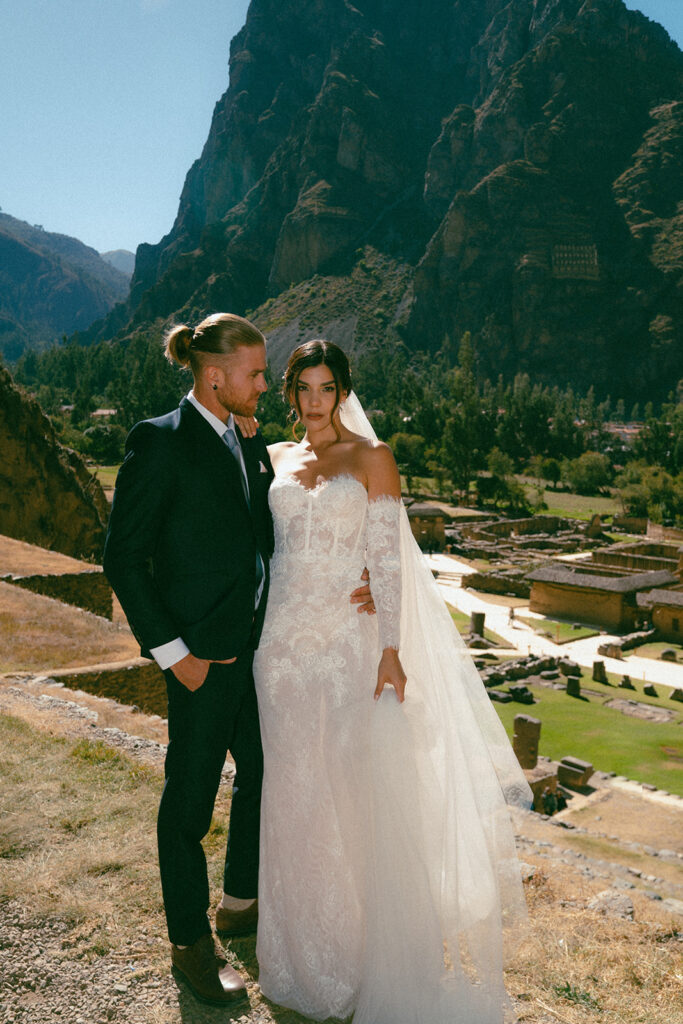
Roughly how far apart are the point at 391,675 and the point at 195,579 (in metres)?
0.99

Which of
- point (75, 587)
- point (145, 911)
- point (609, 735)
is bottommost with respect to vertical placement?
point (609, 735)

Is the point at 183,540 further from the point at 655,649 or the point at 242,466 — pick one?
the point at 655,649

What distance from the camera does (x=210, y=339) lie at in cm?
300

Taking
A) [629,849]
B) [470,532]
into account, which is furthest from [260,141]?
[629,849]

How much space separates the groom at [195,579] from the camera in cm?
280

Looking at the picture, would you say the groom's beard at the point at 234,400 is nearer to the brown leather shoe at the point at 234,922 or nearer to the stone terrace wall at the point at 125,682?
the brown leather shoe at the point at 234,922

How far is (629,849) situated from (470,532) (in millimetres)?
45984

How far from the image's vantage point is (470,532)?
58.1 metres

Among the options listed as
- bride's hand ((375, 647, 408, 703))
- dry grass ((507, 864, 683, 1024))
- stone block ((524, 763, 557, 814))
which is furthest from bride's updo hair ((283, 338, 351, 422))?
stone block ((524, 763, 557, 814))

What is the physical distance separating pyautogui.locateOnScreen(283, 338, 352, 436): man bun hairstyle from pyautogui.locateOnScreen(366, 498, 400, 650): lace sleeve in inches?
24.1

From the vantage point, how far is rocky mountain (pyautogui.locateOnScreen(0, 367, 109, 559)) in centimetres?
2414

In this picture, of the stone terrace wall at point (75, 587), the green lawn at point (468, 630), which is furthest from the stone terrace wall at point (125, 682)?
the green lawn at point (468, 630)

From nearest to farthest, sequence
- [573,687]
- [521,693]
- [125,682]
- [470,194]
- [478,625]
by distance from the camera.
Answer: [125,682] < [521,693] < [573,687] < [478,625] < [470,194]

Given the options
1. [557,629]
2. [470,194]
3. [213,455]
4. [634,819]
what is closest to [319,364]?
[213,455]
